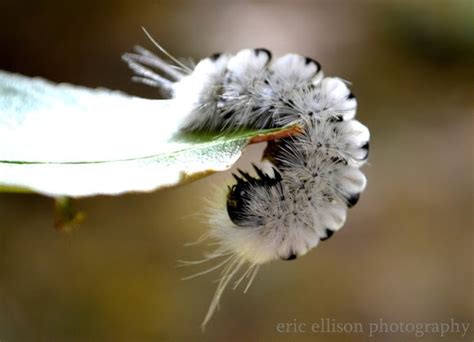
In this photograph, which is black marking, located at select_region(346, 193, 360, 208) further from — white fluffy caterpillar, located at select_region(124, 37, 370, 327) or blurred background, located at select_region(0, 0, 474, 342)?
blurred background, located at select_region(0, 0, 474, 342)

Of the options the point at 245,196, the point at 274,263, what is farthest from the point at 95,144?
the point at 274,263

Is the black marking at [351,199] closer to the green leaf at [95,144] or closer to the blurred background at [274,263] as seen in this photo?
the green leaf at [95,144]

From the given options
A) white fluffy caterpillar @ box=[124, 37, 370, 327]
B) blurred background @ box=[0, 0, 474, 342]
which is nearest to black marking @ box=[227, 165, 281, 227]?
white fluffy caterpillar @ box=[124, 37, 370, 327]

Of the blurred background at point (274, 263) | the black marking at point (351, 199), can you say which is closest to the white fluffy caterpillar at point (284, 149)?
the black marking at point (351, 199)

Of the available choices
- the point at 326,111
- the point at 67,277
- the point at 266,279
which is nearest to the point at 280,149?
the point at 326,111

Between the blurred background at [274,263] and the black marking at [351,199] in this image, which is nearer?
the black marking at [351,199]

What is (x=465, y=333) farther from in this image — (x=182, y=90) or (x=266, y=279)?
(x=182, y=90)
